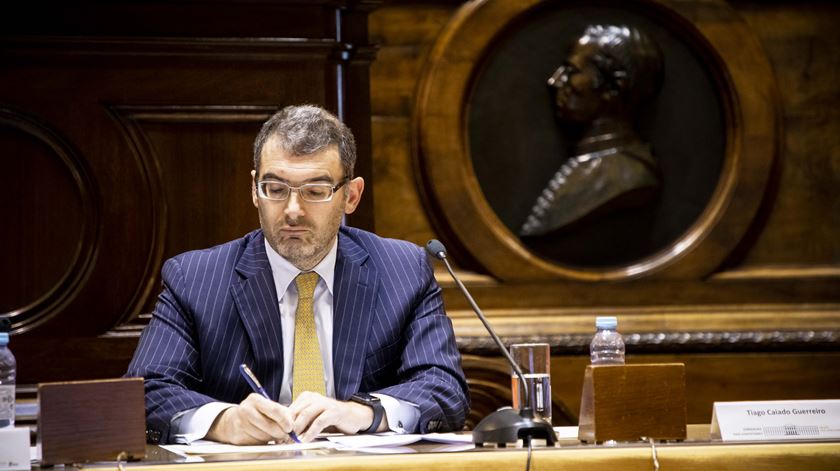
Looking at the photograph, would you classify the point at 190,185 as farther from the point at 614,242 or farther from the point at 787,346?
the point at 787,346

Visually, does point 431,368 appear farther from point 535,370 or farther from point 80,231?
point 80,231

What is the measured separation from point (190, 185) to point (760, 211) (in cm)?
225

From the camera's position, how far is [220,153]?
373 centimetres

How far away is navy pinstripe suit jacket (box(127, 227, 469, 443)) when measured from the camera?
9.15 feet

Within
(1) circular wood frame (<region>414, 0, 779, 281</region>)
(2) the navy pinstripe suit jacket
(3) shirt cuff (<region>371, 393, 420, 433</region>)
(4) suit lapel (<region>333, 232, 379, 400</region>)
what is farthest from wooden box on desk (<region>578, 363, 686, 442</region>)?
(1) circular wood frame (<region>414, 0, 779, 281</region>)

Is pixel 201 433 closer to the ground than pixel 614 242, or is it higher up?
closer to the ground

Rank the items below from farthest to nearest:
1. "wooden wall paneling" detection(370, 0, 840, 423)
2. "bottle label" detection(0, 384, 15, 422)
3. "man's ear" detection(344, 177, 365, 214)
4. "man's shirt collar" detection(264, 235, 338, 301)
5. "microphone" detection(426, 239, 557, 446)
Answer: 1. "wooden wall paneling" detection(370, 0, 840, 423)
2. "man's ear" detection(344, 177, 365, 214)
3. "man's shirt collar" detection(264, 235, 338, 301)
4. "bottle label" detection(0, 384, 15, 422)
5. "microphone" detection(426, 239, 557, 446)

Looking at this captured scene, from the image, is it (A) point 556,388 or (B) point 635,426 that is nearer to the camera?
(B) point 635,426

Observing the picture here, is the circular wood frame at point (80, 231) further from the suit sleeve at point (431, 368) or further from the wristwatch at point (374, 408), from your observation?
the wristwatch at point (374, 408)

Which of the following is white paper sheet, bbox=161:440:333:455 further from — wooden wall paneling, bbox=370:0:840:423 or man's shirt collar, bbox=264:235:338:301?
wooden wall paneling, bbox=370:0:840:423

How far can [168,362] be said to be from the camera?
275cm

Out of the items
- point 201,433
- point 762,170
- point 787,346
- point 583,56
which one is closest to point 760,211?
point 762,170

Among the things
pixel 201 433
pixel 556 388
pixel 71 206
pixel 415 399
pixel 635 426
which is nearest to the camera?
pixel 635 426

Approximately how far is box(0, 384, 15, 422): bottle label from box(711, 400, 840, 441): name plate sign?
4.53 feet
